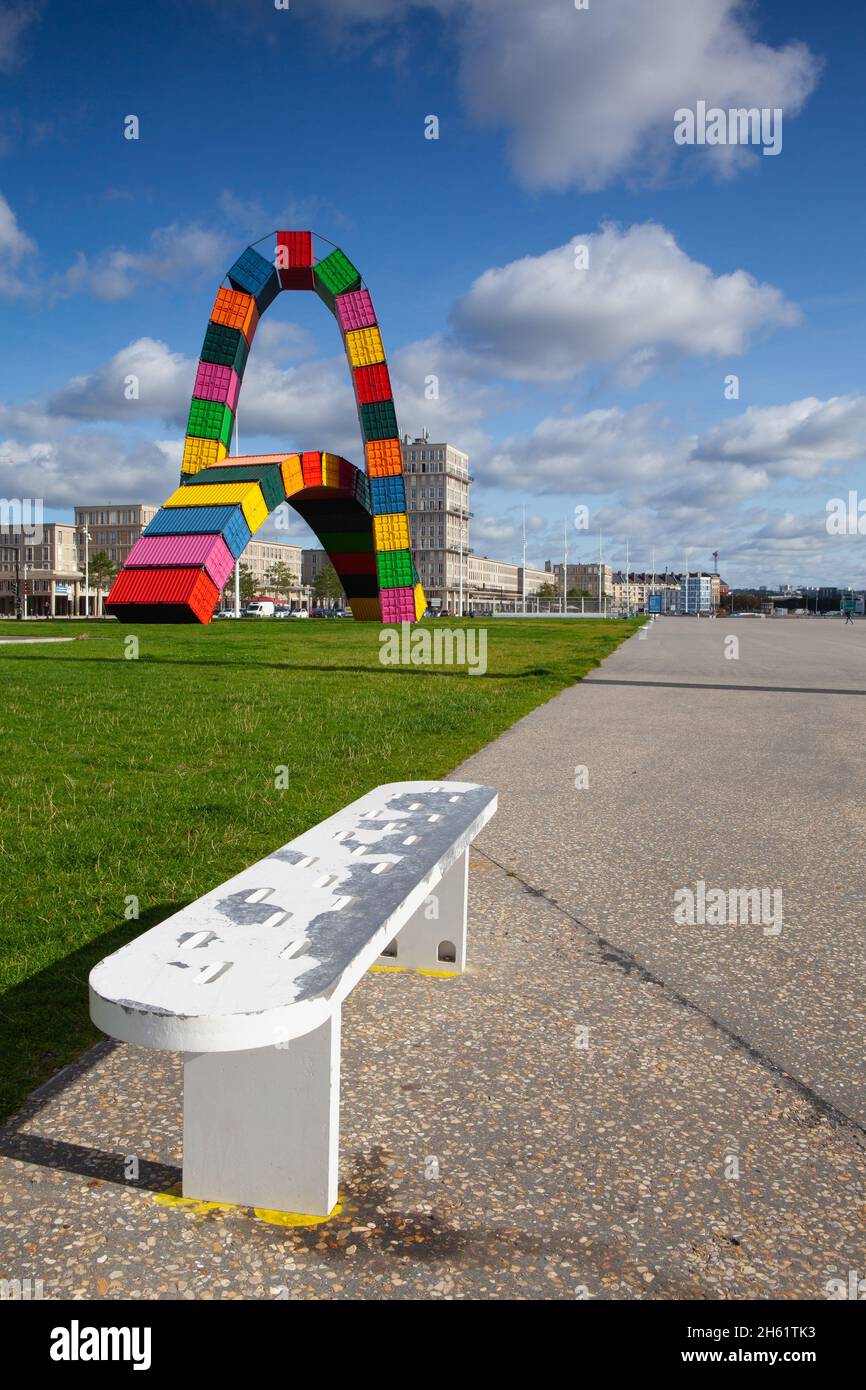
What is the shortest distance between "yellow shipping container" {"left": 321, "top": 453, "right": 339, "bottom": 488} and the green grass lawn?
40.6 ft

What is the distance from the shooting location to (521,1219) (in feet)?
7.99

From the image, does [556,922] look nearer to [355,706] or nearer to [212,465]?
[355,706]

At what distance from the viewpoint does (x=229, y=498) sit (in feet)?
83.7

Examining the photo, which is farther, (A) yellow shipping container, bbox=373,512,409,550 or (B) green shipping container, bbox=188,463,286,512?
(A) yellow shipping container, bbox=373,512,409,550

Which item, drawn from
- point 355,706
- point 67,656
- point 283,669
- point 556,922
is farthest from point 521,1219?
point 67,656

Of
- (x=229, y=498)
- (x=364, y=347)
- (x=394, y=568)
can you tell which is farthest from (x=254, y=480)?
(x=364, y=347)

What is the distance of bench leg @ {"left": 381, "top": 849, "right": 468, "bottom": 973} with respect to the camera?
4.11 meters

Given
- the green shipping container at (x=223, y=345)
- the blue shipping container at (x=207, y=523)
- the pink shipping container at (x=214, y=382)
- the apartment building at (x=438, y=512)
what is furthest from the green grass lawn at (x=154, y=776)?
the apartment building at (x=438, y=512)

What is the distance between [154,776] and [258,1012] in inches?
236

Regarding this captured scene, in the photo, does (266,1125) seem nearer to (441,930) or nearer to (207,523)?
(441,930)

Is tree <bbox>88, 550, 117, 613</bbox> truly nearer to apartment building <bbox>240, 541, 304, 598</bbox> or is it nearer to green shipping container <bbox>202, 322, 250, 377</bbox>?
apartment building <bbox>240, 541, 304, 598</bbox>

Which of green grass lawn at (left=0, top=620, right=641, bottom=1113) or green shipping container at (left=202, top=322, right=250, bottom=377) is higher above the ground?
green shipping container at (left=202, top=322, right=250, bottom=377)

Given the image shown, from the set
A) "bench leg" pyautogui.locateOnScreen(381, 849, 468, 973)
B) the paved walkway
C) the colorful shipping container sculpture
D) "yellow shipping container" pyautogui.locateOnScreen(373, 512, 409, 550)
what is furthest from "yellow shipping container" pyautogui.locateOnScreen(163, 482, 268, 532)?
"bench leg" pyautogui.locateOnScreen(381, 849, 468, 973)
